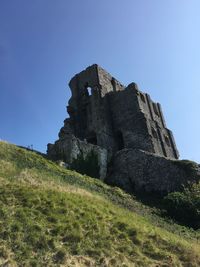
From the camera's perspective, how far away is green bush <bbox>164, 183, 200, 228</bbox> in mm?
30750

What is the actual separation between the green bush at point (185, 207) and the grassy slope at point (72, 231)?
11.0 feet

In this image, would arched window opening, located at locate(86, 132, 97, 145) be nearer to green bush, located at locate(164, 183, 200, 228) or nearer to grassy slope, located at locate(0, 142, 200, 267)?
green bush, located at locate(164, 183, 200, 228)

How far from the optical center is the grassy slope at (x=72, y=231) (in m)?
16.8

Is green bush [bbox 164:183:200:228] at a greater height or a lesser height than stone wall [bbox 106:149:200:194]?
lesser

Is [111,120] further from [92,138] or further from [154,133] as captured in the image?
[154,133]

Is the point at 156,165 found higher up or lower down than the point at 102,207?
higher up

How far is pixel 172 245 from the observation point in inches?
811

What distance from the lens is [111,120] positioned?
5550 cm

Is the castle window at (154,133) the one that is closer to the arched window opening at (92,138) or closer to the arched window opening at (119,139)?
the arched window opening at (119,139)

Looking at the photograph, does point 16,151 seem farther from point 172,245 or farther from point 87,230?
point 172,245

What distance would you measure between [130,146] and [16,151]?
64.1 feet

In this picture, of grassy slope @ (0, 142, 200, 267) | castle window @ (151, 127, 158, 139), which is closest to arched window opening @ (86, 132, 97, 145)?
castle window @ (151, 127, 158, 139)

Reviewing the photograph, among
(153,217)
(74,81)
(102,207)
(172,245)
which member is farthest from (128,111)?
(172,245)

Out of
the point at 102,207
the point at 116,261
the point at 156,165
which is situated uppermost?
the point at 156,165
